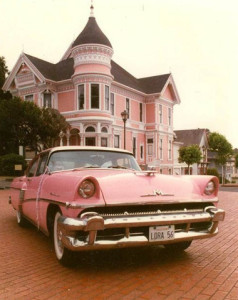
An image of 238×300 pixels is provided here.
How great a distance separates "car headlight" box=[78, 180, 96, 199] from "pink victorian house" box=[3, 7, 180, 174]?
2125 centimetres

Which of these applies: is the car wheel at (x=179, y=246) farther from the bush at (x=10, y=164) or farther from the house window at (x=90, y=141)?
the house window at (x=90, y=141)

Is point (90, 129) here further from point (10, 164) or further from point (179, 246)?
point (179, 246)

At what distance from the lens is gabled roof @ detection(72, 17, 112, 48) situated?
25.4 m

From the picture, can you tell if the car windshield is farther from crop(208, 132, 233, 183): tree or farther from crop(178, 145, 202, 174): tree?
crop(208, 132, 233, 183): tree

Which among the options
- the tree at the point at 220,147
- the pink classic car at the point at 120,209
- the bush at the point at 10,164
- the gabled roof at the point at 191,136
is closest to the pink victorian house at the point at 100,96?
the bush at the point at 10,164

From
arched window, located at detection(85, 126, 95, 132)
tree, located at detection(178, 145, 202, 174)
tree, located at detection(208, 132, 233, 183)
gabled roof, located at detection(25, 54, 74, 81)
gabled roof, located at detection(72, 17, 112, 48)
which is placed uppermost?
gabled roof, located at detection(72, 17, 112, 48)

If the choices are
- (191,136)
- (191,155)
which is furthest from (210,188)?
(191,136)

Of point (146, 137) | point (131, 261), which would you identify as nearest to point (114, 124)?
point (146, 137)

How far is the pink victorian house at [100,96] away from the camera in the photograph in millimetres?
25500

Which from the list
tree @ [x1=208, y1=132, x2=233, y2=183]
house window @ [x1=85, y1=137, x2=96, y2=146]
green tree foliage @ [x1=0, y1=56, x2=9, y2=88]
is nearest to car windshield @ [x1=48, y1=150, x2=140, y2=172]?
house window @ [x1=85, y1=137, x2=96, y2=146]

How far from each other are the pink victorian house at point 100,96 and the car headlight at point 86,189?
69.7 ft

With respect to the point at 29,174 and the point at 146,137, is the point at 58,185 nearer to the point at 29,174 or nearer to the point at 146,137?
the point at 29,174

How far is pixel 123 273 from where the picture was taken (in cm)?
414

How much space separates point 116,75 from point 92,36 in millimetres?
5404
